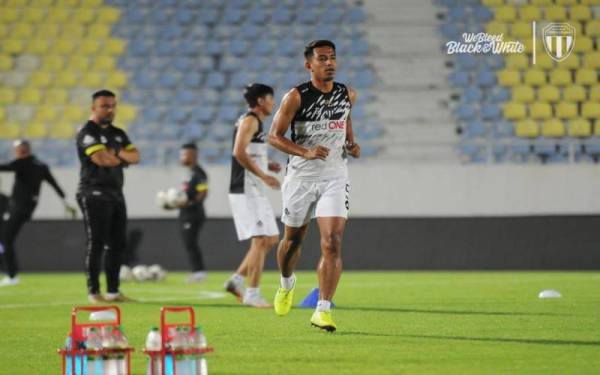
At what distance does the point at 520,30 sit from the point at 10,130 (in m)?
10.4

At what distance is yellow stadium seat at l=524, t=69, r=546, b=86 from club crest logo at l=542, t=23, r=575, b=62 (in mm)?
1133

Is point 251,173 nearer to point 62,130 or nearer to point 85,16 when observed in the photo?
point 62,130

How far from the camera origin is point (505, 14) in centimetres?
2384

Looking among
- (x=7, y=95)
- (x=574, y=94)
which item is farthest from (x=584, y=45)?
(x=7, y=95)

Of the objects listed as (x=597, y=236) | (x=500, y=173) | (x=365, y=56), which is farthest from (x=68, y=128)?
(x=597, y=236)

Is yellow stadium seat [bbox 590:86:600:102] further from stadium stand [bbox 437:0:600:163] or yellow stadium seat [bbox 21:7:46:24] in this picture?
yellow stadium seat [bbox 21:7:46:24]

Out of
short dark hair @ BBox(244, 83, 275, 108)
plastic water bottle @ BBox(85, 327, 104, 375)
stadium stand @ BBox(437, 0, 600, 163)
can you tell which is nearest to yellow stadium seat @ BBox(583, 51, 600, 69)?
stadium stand @ BBox(437, 0, 600, 163)

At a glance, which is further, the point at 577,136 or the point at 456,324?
the point at 577,136

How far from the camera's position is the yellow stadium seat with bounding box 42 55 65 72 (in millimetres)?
25125

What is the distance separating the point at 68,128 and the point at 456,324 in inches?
626

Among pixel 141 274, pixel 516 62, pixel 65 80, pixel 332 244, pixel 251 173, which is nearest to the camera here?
pixel 332 244

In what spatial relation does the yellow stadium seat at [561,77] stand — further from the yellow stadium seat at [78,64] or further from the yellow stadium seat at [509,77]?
the yellow stadium seat at [78,64]

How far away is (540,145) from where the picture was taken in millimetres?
22656

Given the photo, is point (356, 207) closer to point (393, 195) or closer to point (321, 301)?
point (393, 195)
